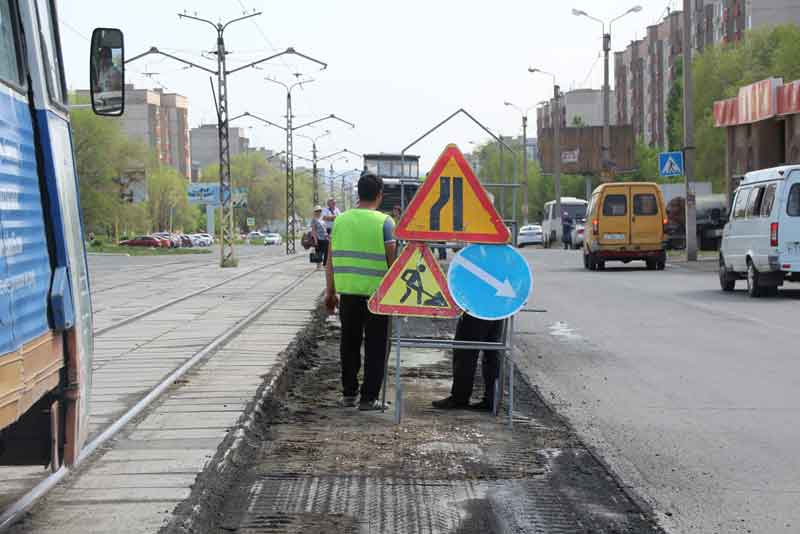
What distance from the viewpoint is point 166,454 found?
7129mm

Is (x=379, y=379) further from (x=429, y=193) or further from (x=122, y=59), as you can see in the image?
(x=122, y=59)

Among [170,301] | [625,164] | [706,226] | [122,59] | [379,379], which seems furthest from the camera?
[625,164]

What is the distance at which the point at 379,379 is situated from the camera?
954 cm

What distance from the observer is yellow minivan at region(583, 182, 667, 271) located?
33.3 meters

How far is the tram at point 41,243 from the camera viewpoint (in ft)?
14.5

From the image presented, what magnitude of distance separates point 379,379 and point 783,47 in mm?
62664

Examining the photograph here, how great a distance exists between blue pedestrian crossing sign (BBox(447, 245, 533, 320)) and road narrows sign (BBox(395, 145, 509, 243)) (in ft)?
0.56

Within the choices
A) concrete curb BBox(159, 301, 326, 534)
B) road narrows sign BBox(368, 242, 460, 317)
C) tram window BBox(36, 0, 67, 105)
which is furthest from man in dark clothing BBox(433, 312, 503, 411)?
tram window BBox(36, 0, 67, 105)

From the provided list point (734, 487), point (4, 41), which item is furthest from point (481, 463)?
point (4, 41)

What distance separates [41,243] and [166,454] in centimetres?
246

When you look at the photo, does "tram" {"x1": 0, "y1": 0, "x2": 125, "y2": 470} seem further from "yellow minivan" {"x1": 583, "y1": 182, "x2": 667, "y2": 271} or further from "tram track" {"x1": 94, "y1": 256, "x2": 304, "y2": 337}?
"yellow minivan" {"x1": 583, "y1": 182, "x2": 667, "y2": 271}

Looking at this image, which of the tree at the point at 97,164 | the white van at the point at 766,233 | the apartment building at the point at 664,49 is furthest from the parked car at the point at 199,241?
the white van at the point at 766,233

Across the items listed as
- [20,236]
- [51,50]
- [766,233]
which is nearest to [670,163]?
[766,233]

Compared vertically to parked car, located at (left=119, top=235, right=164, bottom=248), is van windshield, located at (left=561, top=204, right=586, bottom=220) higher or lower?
higher
